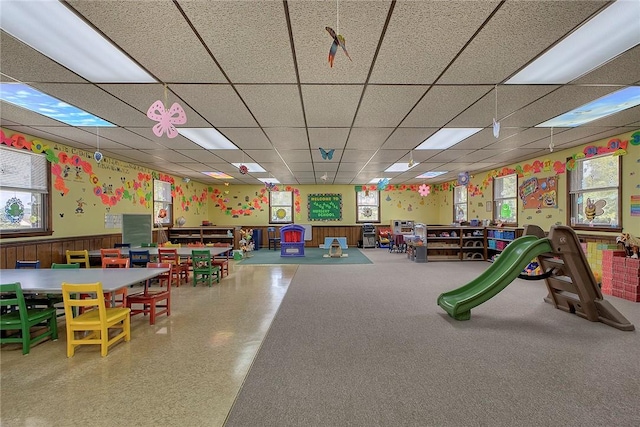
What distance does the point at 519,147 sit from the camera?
20.0 feet

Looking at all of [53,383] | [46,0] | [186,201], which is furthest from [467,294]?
[186,201]

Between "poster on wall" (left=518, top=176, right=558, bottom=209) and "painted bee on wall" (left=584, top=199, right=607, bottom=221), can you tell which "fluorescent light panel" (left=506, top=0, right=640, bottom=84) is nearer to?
"painted bee on wall" (left=584, top=199, right=607, bottom=221)

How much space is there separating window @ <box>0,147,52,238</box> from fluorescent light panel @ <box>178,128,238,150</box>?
280cm

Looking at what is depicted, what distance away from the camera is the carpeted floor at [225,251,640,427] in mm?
1979

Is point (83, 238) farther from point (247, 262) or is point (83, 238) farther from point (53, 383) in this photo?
point (53, 383)

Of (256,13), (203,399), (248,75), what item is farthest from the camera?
(248,75)

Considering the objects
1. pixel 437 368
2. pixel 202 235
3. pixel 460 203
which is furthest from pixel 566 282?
pixel 202 235

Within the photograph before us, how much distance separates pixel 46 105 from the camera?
12.1 ft

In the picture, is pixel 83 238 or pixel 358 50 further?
pixel 83 238

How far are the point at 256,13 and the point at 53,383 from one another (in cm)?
343

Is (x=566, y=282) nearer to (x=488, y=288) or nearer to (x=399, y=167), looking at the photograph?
(x=488, y=288)

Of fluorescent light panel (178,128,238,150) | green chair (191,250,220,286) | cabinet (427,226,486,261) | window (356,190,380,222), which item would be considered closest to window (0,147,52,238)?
green chair (191,250,220,286)

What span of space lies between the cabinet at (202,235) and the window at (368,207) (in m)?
5.78

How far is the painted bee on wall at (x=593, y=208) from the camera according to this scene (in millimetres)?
5516
